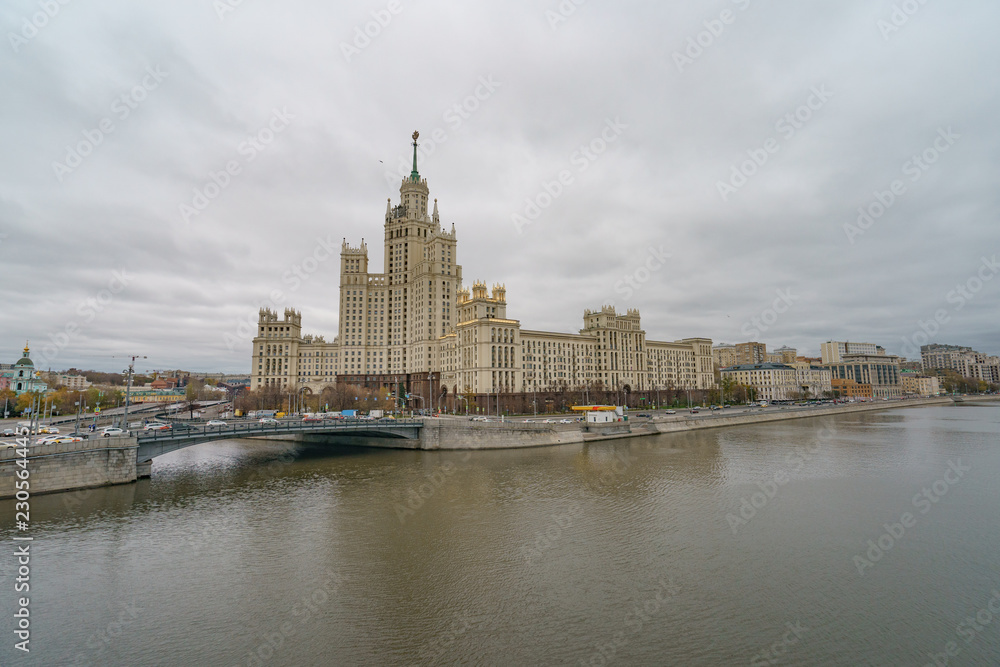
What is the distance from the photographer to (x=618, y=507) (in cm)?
2750

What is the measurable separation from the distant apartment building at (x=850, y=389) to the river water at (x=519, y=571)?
174498 millimetres

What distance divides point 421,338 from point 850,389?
578 feet

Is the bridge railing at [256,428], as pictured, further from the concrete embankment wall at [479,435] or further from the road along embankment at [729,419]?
the road along embankment at [729,419]

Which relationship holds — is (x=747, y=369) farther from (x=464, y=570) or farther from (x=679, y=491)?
(x=464, y=570)

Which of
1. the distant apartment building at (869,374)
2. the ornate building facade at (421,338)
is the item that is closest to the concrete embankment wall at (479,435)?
the ornate building facade at (421,338)

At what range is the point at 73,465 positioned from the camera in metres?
29.8

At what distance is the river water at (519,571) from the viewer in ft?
44.3

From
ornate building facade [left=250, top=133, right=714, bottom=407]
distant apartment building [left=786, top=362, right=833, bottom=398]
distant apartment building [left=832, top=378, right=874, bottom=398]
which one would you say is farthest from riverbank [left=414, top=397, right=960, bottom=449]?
distant apartment building [left=832, top=378, right=874, bottom=398]

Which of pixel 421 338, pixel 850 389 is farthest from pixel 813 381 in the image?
pixel 421 338

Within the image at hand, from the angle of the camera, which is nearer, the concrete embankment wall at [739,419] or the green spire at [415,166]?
the concrete embankment wall at [739,419]

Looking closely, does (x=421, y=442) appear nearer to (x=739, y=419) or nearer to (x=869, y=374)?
(x=739, y=419)

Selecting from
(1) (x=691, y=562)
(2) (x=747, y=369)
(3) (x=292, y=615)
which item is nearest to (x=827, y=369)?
(2) (x=747, y=369)

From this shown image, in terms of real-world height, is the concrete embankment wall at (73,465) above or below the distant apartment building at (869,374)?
below

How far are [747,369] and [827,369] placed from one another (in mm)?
54096
